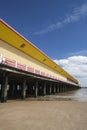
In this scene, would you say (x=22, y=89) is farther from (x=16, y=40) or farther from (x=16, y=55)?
(x=16, y=40)

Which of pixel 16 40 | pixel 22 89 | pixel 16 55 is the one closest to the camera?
pixel 16 40

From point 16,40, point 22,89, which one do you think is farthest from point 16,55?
point 22,89

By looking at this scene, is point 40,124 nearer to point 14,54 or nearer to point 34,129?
point 34,129

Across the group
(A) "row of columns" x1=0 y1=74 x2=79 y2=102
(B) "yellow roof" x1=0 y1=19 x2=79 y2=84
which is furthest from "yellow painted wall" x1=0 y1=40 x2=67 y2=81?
(A) "row of columns" x1=0 y1=74 x2=79 y2=102

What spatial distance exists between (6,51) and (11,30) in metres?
1.93

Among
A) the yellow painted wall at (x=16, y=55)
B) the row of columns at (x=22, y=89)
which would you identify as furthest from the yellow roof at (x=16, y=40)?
the row of columns at (x=22, y=89)

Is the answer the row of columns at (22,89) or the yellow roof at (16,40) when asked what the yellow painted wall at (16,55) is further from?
the row of columns at (22,89)

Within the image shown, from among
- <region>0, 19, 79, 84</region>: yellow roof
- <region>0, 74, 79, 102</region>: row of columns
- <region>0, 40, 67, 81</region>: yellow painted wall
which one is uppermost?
<region>0, 19, 79, 84</region>: yellow roof

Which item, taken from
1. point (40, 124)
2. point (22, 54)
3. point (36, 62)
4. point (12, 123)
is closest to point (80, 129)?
point (40, 124)

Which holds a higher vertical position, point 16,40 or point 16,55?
point 16,40

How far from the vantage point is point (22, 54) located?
21141 millimetres

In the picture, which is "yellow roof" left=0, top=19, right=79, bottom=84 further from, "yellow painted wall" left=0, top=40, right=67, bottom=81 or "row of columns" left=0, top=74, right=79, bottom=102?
"row of columns" left=0, top=74, right=79, bottom=102

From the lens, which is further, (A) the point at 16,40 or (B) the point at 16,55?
(B) the point at 16,55

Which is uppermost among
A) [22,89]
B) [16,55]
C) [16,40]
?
[16,40]
